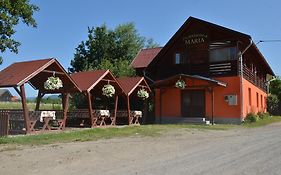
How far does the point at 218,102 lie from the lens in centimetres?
2552

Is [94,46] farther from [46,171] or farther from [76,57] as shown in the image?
[46,171]

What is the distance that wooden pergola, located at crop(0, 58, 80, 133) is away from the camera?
15586 millimetres

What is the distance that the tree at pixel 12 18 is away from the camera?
57.9 ft

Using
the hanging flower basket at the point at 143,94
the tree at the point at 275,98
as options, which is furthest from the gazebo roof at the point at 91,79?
the tree at the point at 275,98

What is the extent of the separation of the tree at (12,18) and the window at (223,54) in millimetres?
12383

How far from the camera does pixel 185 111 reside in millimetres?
27000

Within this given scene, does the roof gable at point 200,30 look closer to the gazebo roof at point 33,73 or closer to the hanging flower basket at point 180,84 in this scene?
the hanging flower basket at point 180,84

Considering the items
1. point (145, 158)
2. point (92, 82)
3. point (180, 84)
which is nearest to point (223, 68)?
point (180, 84)

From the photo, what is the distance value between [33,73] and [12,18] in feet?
13.4

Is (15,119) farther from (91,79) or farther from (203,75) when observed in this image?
(203,75)

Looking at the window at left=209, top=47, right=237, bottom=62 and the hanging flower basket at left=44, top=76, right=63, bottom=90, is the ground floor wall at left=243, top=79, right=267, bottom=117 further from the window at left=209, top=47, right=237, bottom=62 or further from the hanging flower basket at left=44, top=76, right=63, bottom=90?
the hanging flower basket at left=44, top=76, right=63, bottom=90

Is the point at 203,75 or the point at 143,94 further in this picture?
the point at 203,75

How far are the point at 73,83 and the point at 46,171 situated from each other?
10.5 metres

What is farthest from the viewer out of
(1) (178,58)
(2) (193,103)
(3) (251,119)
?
(1) (178,58)
